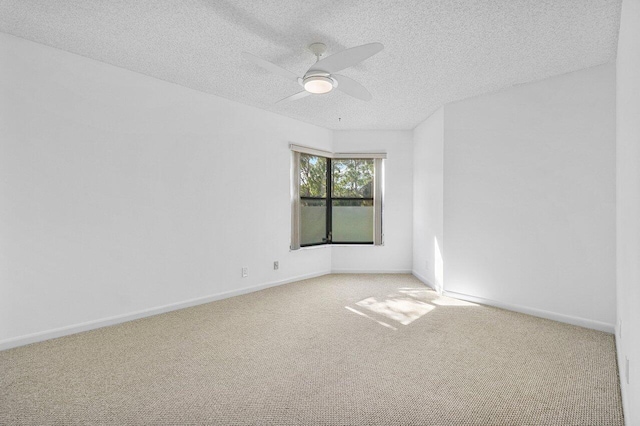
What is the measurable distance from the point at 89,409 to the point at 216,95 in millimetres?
3472

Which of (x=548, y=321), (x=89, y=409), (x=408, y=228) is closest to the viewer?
(x=89, y=409)

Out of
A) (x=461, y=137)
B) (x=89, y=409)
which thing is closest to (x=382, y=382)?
(x=89, y=409)

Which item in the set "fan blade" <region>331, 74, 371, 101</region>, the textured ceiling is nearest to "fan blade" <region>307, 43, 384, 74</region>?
"fan blade" <region>331, 74, 371, 101</region>

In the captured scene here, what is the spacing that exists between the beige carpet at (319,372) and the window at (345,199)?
7.55 feet

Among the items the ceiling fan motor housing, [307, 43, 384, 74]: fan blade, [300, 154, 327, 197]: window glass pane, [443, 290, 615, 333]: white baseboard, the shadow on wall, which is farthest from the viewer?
[300, 154, 327, 197]: window glass pane

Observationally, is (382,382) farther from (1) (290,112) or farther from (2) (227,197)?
(1) (290,112)

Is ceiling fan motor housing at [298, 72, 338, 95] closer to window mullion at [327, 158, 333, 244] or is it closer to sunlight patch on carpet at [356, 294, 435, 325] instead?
sunlight patch on carpet at [356, 294, 435, 325]

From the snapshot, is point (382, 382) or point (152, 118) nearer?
point (382, 382)

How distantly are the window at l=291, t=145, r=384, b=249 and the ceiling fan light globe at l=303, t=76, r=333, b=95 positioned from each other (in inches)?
109

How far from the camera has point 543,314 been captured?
3.51 metres

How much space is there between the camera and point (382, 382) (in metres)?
2.21

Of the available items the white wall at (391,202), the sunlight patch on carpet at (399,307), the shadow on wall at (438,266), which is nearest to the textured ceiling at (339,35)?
the white wall at (391,202)

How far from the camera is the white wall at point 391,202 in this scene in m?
5.80

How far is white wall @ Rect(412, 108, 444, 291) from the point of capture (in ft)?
15.2
